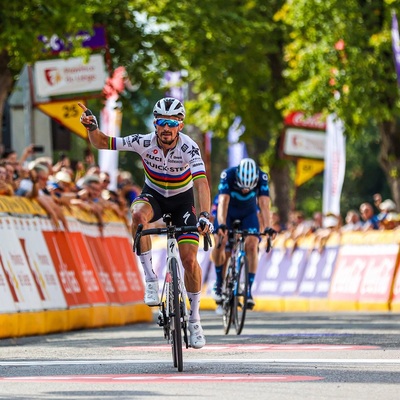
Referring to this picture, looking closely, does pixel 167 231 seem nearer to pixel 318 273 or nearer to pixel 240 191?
pixel 240 191

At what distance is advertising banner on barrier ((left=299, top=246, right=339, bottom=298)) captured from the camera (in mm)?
25984

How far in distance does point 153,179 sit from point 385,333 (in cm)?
442

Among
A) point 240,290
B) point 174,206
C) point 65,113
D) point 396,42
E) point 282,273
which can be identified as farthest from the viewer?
point 396,42

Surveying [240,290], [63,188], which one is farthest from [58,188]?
[240,290]

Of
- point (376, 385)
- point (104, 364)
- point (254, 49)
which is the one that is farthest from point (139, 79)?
point (376, 385)

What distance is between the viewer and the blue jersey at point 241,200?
17469 millimetres

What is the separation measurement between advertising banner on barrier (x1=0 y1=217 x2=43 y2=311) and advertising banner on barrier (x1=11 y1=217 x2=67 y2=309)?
120 millimetres

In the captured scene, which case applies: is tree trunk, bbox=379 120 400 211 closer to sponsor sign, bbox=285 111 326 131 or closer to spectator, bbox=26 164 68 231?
sponsor sign, bbox=285 111 326 131

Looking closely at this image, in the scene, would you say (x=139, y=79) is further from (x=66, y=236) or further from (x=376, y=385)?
(x=376, y=385)

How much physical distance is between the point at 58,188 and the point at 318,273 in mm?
7385

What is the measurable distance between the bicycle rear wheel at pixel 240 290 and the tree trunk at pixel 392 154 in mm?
18000

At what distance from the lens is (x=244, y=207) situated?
17703 millimetres

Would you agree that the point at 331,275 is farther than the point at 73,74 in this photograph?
No

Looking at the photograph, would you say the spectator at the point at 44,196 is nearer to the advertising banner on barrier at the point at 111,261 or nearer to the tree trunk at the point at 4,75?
the advertising banner on barrier at the point at 111,261
